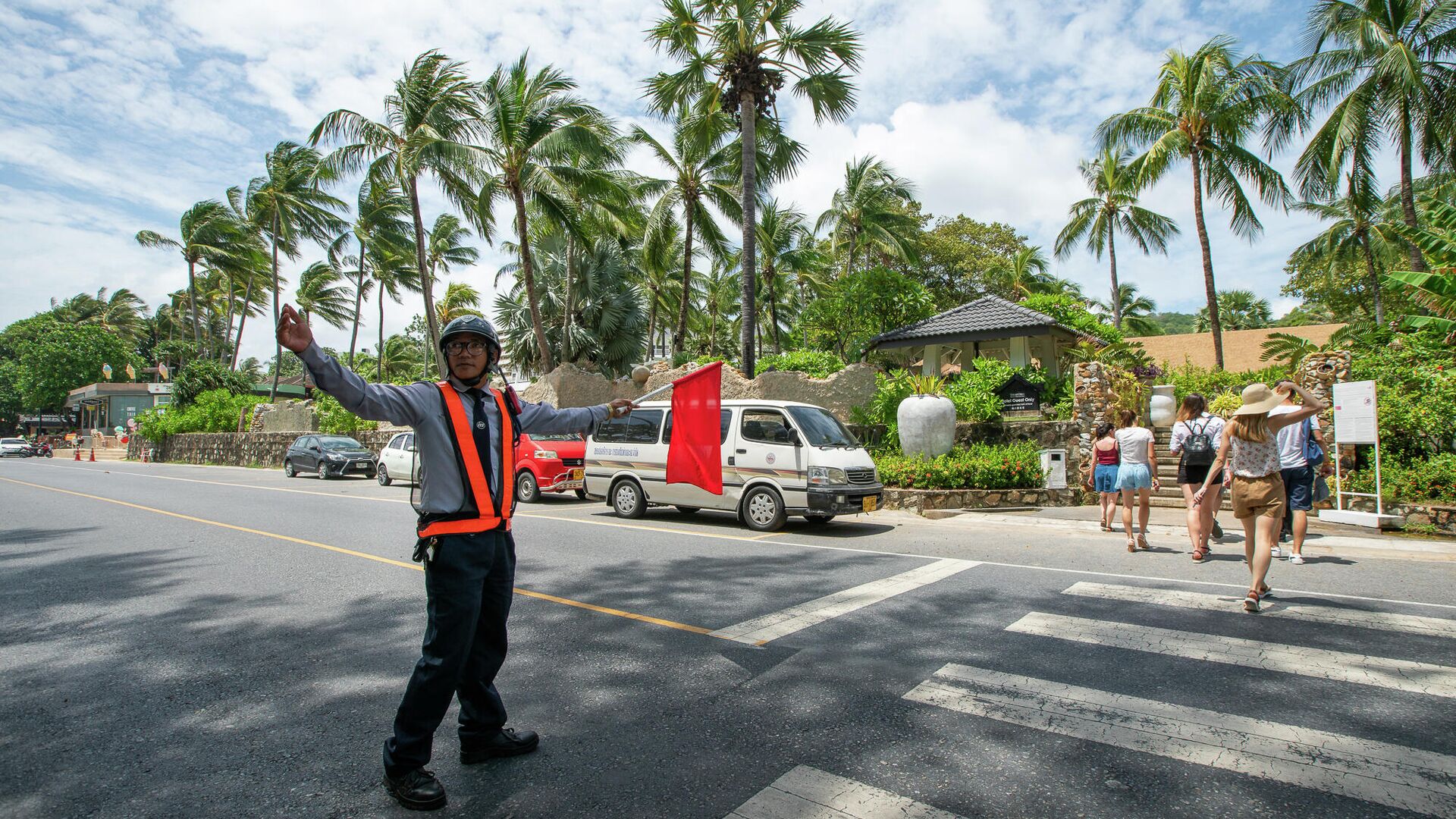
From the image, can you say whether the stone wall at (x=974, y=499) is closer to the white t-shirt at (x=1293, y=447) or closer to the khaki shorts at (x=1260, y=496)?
the white t-shirt at (x=1293, y=447)

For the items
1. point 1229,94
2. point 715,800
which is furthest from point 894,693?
point 1229,94

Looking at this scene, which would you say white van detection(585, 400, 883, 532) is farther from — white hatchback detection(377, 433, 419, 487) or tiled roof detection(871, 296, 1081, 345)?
tiled roof detection(871, 296, 1081, 345)

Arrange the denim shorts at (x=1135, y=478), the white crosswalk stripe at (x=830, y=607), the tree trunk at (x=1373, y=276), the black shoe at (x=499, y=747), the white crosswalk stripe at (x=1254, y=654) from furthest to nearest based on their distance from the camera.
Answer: the tree trunk at (x=1373, y=276)
the denim shorts at (x=1135, y=478)
the white crosswalk stripe at (x=830, y=607)
the white crosswalk stripe at (x=1254, y=654)
the black shoe at (x=499, y=747)

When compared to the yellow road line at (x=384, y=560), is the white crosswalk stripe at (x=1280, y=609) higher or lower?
higher

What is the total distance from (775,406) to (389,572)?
17.7 feet

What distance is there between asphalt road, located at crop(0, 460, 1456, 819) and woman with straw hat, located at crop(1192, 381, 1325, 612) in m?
0.44

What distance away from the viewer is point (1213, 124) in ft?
71.7

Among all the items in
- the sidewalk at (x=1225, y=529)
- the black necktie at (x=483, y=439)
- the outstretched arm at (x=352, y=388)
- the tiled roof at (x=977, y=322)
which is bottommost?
the sidewalk at (x=1225, y=529)

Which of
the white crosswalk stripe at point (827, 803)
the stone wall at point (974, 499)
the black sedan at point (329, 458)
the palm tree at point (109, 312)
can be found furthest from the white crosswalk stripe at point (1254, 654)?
the palm tree at point (109, 312)

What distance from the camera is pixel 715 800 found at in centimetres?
302

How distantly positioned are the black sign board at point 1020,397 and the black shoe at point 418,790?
50.6ft

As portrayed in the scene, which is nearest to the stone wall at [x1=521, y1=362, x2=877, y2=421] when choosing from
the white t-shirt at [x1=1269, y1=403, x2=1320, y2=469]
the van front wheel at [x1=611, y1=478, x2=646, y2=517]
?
the van front wheel at [x1=611, y1=478, x2=646, y2=517]

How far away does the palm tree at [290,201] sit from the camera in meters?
36.0

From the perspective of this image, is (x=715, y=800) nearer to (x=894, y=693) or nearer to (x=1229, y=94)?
(x=894, y=693)
